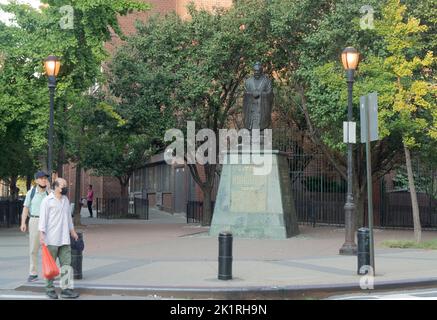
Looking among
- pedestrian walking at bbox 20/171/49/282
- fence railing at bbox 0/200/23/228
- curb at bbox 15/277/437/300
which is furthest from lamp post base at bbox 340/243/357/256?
fence railing at bbox 0/200/23/228

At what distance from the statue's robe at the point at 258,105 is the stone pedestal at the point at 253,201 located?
122 cm

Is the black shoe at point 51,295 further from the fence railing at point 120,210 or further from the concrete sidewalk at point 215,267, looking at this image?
the fence railing at point 120,210

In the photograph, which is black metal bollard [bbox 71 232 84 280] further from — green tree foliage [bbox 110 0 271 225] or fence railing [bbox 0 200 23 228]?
fence railing [bbox 0 200 23 228]

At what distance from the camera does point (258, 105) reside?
21.1 metres

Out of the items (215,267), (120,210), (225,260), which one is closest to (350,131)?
(215,267)

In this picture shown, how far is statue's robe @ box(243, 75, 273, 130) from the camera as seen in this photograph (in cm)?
2103

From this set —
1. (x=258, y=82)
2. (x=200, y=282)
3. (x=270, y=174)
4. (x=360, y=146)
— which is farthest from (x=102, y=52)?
(x=200, y=282)

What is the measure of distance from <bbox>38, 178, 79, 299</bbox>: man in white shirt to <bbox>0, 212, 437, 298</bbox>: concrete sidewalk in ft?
2.29

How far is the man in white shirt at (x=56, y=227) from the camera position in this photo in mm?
9688

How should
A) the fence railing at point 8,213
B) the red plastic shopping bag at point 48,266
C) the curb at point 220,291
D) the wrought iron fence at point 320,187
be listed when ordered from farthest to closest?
1. the wrought iron fence at point 320,187
2. the fence railing at point 8,213
3. the curb at point 220,291
4. the red plastic shopping bag at point 48,266

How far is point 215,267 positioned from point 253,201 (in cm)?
751

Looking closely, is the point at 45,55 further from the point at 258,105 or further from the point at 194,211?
the point at 194,211

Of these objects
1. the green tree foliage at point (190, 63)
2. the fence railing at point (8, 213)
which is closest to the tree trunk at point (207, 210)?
the green tree foliage at point (190, 63)
